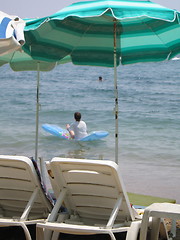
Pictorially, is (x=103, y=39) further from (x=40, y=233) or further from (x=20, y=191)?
(x=40, y=233)

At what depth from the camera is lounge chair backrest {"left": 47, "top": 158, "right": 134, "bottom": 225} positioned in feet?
14.0

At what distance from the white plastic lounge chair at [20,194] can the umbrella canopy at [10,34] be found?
96 cm

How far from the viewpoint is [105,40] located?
698 centimetres

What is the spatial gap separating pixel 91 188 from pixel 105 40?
9.88ft

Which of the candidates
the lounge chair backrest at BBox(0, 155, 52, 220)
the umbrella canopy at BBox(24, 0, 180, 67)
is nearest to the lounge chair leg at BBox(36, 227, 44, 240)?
the lounge chair backrest at BBox(0, 155, 52, 220)

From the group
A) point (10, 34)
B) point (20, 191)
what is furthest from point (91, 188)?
point (10, 34)

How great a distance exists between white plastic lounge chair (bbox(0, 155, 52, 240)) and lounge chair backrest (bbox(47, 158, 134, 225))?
18 centimetres

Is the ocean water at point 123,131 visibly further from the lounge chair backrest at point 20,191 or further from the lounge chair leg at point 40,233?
the lounge chair leg at point 40,233

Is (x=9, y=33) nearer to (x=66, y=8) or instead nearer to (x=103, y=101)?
(x=66, y=8)

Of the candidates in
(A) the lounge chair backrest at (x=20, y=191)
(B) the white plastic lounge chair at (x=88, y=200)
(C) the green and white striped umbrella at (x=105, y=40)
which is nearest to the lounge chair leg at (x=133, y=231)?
(B) the white plastic lounge chair at (x=88, y=200)

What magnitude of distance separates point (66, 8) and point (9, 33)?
1.24 m

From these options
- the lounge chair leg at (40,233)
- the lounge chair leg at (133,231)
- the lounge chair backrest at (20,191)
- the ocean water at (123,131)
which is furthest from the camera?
the ocean water at (123,131)

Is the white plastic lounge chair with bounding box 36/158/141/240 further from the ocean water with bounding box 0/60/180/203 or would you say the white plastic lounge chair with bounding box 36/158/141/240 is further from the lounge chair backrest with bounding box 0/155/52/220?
the ocean water with bounding box 0/60/180/203

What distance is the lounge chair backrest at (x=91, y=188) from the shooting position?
4270 mm
